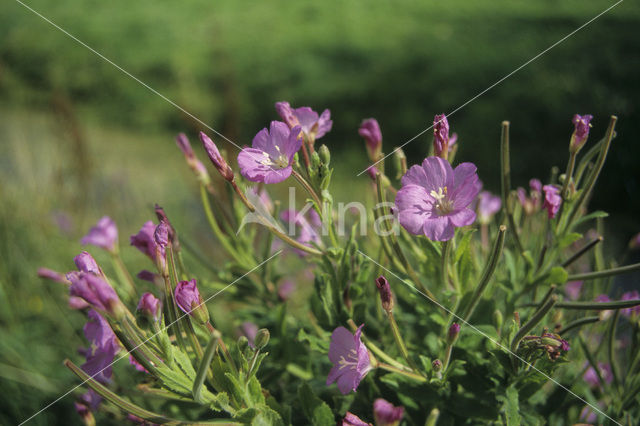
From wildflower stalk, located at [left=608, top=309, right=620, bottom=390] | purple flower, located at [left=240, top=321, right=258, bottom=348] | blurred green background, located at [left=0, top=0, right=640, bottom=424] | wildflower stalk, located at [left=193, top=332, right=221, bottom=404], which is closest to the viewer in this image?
wildflower stalk, located at [left=193, top=332, right=221, bottom=404]

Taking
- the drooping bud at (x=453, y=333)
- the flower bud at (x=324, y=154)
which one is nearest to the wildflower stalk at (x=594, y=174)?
the drooping bud at (x=453, y=333)

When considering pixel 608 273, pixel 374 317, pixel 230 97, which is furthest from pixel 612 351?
pixel 230 97

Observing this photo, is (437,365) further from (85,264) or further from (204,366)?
(85,264)

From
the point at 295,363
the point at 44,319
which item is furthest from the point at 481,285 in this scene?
the point at 44,319

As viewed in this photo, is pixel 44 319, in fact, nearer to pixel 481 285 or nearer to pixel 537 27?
pixel 481 285

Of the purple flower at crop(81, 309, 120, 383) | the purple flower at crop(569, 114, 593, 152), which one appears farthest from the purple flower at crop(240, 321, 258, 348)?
the purple flower at crop(569, 114, 593, 152)

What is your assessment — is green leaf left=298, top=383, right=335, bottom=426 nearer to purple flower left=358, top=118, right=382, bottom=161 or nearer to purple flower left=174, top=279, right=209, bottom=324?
purple flower left=174, top=279, right=209, bottom=324

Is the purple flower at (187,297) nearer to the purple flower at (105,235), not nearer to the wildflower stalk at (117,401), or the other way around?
the wildflower stalk at (117,401)
